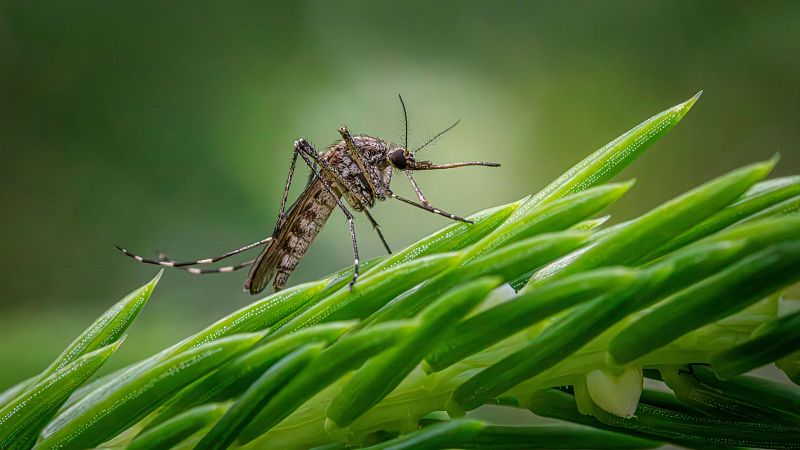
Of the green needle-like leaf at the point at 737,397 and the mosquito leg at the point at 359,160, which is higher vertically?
the mosquito leg at the point at 359,160

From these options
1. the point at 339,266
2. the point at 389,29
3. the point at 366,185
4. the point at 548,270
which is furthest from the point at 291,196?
the point at 548,270

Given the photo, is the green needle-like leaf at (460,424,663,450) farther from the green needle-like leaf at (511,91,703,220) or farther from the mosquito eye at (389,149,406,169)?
the mosquito eye at (389,149,406,169)

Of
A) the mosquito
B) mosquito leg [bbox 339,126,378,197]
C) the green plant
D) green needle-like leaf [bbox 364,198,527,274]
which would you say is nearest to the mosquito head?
the mosquito

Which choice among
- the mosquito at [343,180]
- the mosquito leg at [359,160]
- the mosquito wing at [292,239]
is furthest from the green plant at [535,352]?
the mosquito leg at [359,160]

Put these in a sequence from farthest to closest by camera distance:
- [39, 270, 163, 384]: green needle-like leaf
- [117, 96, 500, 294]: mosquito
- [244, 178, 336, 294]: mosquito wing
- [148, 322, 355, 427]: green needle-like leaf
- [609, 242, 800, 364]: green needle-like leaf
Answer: [117, 96, 500, 294]: mosquito → [244, 178, 336, 294]: mosquito wing → [39, 270, 163, 384]: green needle-like leaf → [148, 322, 355, 427]: green needle-like leaf → [609, 242, 800, 364]: green needle-like leaf

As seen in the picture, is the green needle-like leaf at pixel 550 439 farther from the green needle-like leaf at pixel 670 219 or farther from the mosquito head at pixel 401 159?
the mosquito head at pixel 401 159

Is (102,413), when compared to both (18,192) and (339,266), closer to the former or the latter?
(339,266)
